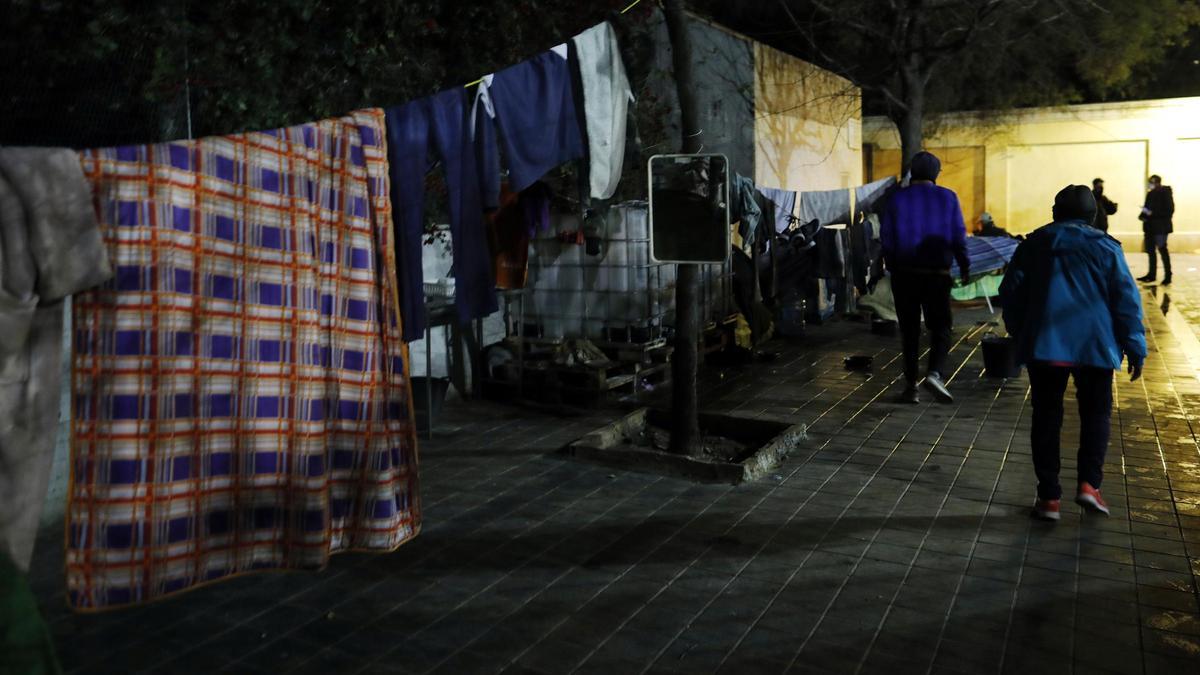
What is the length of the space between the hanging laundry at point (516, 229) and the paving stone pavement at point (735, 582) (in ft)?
5.50

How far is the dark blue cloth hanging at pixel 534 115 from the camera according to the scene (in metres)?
5.28

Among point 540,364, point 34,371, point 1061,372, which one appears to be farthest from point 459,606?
point 540,364

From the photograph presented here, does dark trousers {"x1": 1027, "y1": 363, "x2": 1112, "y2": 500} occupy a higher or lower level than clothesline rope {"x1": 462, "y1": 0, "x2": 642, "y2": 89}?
lower

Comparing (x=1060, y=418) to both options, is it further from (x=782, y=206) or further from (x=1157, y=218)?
(x=1157, y=218)

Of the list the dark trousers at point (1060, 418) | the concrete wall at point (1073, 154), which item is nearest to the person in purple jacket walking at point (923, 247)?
the dark trousers at point (1060, 418)

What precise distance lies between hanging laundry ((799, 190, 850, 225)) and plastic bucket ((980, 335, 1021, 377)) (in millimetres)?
3911

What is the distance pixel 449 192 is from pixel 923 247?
4.55 meters

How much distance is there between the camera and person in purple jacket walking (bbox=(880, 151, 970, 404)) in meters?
8.07

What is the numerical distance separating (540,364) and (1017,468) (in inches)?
164

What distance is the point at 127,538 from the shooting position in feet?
12.5

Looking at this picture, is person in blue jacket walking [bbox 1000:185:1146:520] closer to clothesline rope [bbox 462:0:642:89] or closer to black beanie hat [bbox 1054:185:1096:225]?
black beanie hat [bbox 1054:185:1096:225]

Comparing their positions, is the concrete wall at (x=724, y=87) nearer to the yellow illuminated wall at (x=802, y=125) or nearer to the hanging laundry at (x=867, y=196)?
the yellow illuminated wall at (x=802, y=125)

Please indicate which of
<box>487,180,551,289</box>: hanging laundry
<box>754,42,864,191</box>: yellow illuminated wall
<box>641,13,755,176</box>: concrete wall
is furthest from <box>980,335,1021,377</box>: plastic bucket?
<box>754,42,864,191</box>: yellow illuminated wall

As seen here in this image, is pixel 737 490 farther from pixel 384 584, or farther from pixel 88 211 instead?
pixel 88 211
